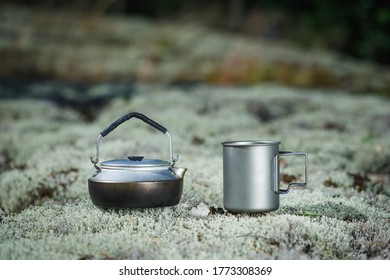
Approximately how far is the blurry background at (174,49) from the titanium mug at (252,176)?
1181 centimetres

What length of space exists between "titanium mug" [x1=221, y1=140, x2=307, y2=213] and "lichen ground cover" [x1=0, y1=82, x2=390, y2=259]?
0.42 feet

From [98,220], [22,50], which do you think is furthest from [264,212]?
[22,50]

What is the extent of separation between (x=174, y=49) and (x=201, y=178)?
1444cm

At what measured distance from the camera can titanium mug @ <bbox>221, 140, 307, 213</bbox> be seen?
182 inches

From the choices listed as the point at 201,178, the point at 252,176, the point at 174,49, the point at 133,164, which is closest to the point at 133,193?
the point at 133,164

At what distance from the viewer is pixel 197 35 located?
22641 millimetres

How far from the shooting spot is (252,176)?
4633mm

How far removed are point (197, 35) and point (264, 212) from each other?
1839cm

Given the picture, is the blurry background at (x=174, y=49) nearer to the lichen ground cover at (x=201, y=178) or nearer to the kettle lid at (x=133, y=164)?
the lichen ground cover at (x=201, y=178)

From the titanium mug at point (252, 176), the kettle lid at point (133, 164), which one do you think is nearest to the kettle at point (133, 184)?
the kettle lid at point (133, 164)

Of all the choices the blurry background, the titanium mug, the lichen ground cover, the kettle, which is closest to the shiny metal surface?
the kettle

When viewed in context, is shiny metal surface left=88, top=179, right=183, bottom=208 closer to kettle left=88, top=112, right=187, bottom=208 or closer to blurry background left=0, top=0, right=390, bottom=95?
kettle left=88, top=112, right=187, bottom=208

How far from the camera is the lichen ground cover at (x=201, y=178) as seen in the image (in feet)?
13.6

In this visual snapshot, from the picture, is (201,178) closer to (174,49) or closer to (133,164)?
(133,164)
